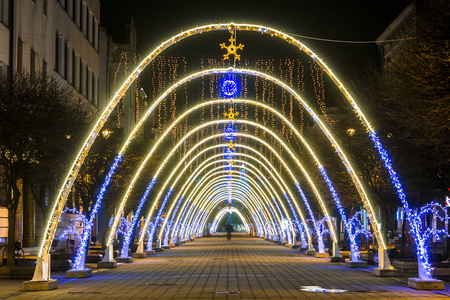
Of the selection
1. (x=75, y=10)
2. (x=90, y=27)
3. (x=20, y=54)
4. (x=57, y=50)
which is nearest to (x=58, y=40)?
(x=57, y=50)

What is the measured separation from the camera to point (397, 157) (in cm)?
2828

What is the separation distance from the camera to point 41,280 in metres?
22.2

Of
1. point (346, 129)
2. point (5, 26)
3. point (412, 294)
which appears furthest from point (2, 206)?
point (412, 294)

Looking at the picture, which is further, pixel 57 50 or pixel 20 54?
pixel 57 50

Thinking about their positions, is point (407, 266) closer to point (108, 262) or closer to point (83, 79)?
point (108, 262)

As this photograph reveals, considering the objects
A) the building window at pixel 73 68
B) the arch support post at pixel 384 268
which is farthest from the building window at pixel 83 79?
the arch support post at pixel 384 268

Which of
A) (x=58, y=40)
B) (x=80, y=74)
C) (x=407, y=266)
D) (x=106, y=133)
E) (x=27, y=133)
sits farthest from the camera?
(x=80, y=74)

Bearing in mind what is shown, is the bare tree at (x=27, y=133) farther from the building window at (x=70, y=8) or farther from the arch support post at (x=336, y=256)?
the building window at (x=70, y=8)

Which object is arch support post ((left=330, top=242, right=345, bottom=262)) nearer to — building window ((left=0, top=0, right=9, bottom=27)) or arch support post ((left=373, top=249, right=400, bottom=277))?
arch support post ((left=373, top=249, right=400, bottom=277))

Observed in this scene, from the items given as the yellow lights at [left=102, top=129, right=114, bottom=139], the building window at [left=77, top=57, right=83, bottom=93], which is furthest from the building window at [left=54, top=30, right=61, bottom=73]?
the yellow lights at [left=102, top=129, right=114, bottom=139]

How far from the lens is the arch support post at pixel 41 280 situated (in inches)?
864

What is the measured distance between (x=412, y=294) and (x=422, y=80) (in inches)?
219

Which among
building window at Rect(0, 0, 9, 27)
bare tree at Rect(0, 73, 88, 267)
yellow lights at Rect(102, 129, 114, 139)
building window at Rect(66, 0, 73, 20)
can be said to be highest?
building window at Rect(66, 0, 73, 20)

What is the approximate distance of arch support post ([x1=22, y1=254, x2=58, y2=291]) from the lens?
21.9 metres
